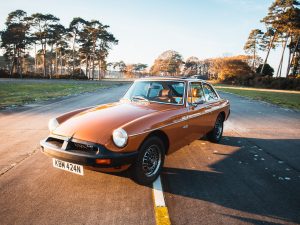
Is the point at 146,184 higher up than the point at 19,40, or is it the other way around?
the point at 19,40

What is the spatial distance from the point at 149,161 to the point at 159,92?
163cm

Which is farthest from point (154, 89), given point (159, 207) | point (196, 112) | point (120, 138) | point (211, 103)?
point (159, 207)

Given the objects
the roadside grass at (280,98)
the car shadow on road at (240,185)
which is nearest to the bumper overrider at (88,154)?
the car shadow on road at (240,185)

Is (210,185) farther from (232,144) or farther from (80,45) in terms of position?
(80,45)

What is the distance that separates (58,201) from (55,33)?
5882 centimetres

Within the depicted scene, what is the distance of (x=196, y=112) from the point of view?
15.7 feet

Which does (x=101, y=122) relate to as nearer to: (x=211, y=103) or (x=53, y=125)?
(x=53, y=125)

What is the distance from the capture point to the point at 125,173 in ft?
11.5

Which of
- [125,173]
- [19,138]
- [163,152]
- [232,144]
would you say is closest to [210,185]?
[163,152]

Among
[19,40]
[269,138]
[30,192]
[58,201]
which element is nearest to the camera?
[58,201]

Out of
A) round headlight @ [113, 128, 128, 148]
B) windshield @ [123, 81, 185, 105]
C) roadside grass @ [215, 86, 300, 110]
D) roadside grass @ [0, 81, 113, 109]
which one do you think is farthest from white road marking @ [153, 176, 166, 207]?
roadside grass @ [215, 86, 300, 110]

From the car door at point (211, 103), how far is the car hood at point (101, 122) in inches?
60.7

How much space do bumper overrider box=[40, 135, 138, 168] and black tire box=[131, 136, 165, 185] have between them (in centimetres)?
17

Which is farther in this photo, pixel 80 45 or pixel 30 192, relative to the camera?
pixel 80 45
